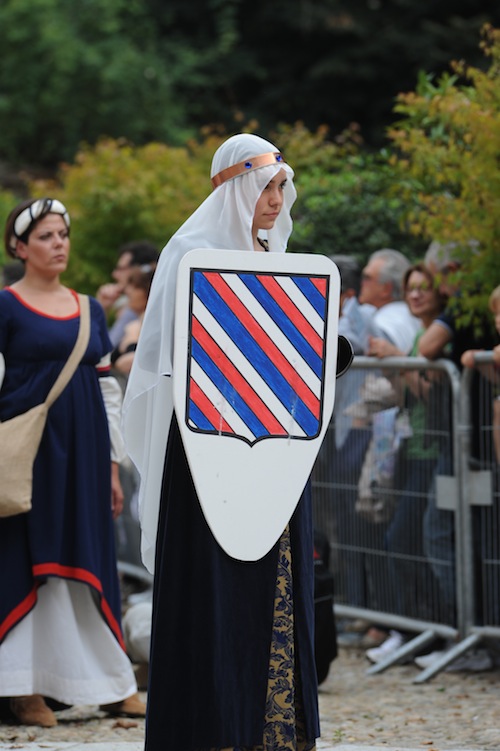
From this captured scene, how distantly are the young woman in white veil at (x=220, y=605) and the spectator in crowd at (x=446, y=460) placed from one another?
284cm

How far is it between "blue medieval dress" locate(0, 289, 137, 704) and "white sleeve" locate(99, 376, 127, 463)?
177 millimetres

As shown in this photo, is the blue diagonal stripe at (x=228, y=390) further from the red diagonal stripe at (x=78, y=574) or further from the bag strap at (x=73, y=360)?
the red diagonal stripe at (x=78, y=574)

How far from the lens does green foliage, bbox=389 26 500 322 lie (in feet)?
21.4

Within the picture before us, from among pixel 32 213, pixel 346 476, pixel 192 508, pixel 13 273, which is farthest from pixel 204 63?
pixel 192 508

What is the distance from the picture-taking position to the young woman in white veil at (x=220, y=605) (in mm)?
3953

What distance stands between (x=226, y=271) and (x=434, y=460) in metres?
3.26

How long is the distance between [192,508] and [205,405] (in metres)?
0.31

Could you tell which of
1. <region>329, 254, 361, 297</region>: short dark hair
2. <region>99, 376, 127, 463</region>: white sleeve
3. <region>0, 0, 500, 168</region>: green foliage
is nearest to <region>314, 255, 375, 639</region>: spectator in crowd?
<region>329, 254, 361, 297</region>: short dark hair

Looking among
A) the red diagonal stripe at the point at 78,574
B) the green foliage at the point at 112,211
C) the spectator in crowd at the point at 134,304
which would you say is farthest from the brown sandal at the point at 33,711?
the green foliage at the point at 112,211

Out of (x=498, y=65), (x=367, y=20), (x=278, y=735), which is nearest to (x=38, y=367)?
(x=278, y=735)

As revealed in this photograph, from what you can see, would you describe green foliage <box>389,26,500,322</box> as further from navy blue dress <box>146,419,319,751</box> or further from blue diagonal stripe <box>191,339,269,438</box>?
navy blue dress <box>146,419,319,751</box>

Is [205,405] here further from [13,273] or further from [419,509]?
[13,273]

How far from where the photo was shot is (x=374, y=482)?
7324mm

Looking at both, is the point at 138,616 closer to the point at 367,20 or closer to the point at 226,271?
the point at 226,271
